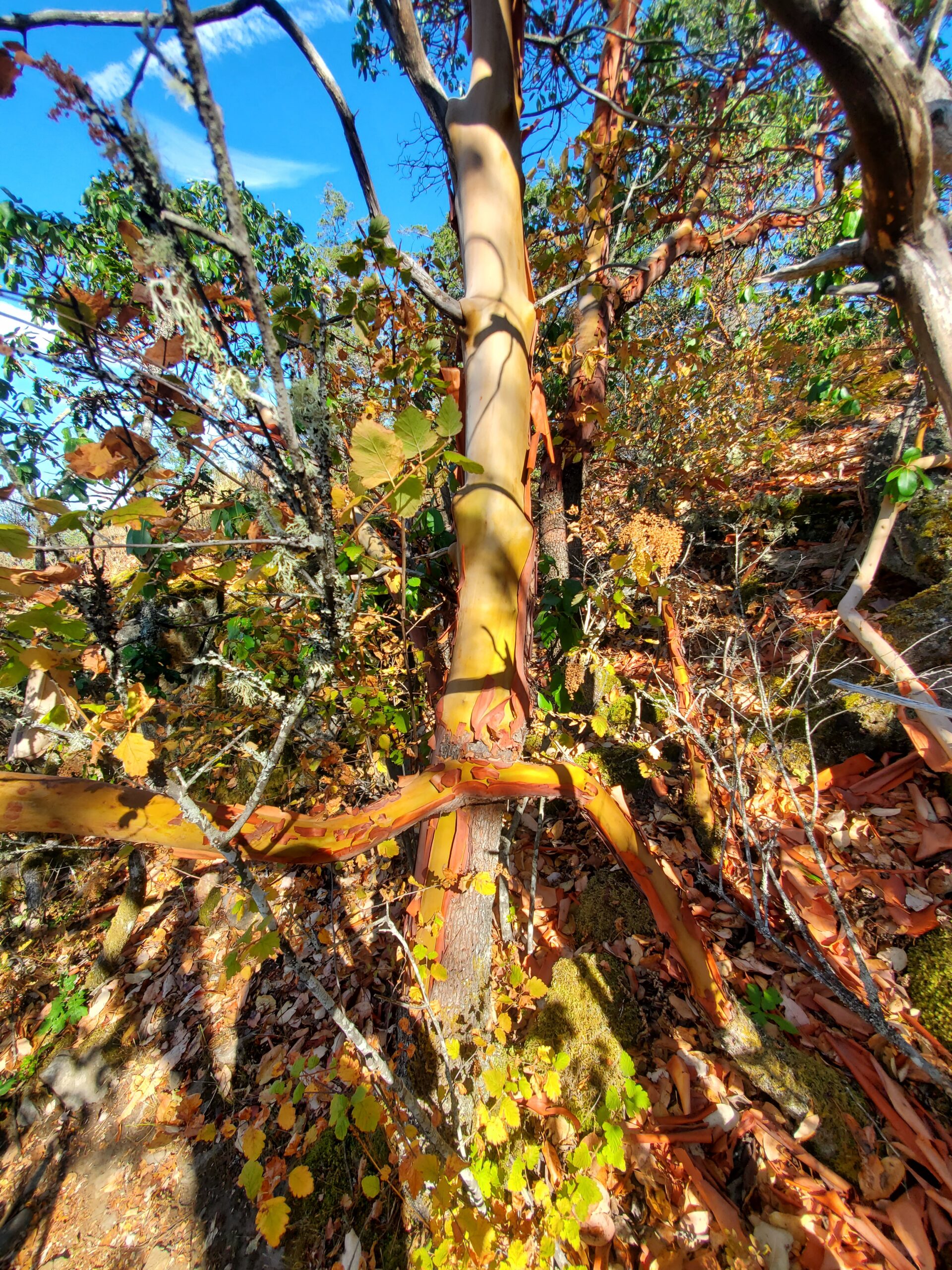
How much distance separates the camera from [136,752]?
3.00 feet

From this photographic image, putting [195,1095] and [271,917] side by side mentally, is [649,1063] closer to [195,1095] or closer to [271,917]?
[271,917]

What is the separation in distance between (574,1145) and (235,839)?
5.40 feet

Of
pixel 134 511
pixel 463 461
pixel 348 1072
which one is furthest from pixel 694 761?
pixel 134 511

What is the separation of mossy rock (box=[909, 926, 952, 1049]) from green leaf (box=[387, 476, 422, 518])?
258 cm

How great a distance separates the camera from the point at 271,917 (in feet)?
3.43

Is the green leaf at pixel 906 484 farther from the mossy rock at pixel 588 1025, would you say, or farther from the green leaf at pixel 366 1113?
the green leaf at pixel 366 1113

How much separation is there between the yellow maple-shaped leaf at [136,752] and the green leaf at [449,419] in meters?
0.87

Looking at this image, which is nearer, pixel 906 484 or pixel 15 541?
pixel 15 541

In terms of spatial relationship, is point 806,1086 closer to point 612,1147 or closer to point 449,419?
point 612,1147

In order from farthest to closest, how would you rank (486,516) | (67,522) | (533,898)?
(533,898), (486,516), (67,522)

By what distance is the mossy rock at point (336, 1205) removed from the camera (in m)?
1.68

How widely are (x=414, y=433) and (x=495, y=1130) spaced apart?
1.84 metres

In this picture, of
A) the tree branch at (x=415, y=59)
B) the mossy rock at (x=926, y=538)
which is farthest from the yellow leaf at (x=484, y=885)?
the mossy rock at (x=926, y=538)

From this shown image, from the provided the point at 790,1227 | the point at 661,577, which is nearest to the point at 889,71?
the point at 661,577
